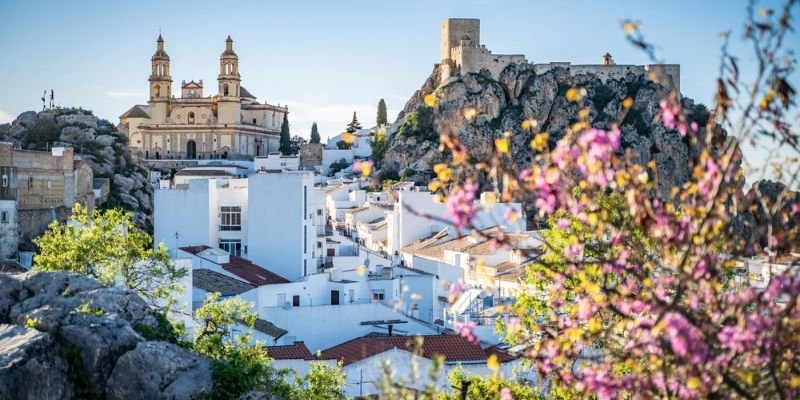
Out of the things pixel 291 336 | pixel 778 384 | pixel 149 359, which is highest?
pixel 778 384

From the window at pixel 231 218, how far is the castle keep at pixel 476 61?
5930 cm

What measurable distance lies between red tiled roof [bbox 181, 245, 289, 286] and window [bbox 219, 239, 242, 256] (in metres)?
2.39

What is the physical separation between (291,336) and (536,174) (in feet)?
90.1

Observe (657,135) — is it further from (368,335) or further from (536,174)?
(536,174)

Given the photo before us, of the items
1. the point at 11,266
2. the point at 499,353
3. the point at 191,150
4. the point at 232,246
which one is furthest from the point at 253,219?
the point at 191,150

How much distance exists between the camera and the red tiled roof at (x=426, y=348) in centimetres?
2883

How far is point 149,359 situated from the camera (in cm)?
1356

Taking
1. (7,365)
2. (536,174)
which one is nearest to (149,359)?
(7,365)

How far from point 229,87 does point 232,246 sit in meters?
68.3

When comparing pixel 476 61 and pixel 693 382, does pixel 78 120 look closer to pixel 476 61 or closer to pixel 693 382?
pixel 476 61

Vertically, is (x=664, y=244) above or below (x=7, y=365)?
above

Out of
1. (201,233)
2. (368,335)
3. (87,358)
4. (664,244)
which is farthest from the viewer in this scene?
(201,233)

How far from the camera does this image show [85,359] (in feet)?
44.1

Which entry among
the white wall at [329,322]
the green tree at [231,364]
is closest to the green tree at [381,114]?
the white wall at [329,322]
